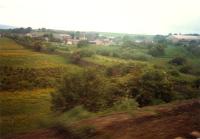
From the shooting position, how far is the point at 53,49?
26.4 feet

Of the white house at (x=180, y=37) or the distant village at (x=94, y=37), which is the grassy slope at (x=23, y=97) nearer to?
the distant village at (x=94, y=37)

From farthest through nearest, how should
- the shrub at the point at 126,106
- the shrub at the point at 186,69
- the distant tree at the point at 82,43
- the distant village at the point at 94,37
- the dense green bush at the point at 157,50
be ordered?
the dense green bush at the point at 157,50, the distant tree at the point at 82,43, the shrub at the point at 186,69, the distant village at the point at 94,37, the shrub at the point at 126,106

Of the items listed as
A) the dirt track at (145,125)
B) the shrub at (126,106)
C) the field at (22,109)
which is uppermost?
the dirt track at (145,125)

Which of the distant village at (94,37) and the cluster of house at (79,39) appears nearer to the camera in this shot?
the distant village at (94,37)

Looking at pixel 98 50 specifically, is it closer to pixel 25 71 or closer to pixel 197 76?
pixel 25 71

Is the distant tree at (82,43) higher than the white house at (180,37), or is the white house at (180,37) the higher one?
the white house at (180,37)

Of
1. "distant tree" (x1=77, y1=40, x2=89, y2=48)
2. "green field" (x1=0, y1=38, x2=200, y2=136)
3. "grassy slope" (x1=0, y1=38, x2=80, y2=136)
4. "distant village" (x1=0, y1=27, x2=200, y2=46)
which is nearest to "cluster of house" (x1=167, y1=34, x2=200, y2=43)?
"distant village" (x1=0, y1=27, x2=200, y2=46)

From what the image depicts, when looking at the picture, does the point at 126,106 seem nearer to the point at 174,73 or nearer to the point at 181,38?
the point at 174,73

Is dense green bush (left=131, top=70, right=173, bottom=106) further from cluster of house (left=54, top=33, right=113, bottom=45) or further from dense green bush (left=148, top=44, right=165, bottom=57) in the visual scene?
cluster of house (left=54, top=33, right=113, bottom=45)

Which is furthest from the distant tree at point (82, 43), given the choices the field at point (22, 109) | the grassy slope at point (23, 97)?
the field at point (22, 109)

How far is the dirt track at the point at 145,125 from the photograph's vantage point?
361cm

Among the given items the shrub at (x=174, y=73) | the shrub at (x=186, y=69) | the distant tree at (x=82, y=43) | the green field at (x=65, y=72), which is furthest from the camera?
the shrub at (x=174, y=73)

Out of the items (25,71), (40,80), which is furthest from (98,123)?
(40,80)

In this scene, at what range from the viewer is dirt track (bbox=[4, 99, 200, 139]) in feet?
11.9
